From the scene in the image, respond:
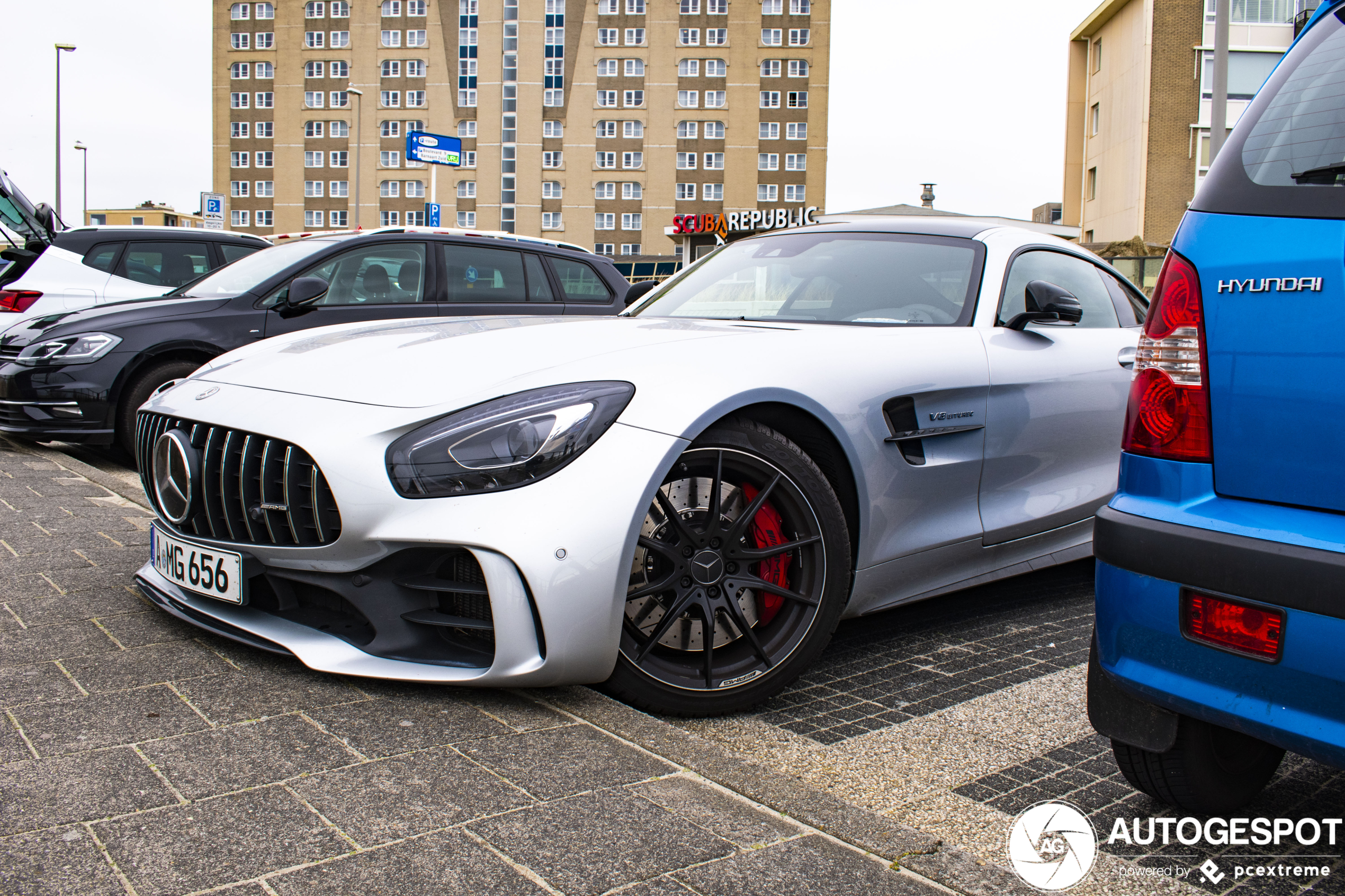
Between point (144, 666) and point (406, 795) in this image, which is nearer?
point (406, 795)

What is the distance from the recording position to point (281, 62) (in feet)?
246

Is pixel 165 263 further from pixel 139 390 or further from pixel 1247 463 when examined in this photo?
pixel 1247 463

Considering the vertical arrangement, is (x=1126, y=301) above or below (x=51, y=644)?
above

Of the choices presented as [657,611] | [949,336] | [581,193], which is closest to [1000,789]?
[657,611]

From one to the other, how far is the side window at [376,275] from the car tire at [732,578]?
4763 mm

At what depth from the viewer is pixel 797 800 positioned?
211 centimetres

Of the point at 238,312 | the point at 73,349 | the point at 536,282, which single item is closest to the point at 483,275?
the point at 536,282

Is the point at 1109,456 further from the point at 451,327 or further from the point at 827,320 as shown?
the point at 451,327

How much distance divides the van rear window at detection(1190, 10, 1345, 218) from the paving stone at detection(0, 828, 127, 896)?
7.16 ft

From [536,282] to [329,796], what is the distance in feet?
19.8

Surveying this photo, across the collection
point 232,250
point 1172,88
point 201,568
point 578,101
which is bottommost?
point 201,568

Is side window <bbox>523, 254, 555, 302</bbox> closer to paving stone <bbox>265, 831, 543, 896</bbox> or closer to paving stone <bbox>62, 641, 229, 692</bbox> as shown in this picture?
paving stone <bbox>62, 641, 229, 692</bbox>

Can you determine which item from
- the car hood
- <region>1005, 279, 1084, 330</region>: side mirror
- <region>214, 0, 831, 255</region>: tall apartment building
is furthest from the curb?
<region>214, 0, 831, 255</region>: tall apartment building

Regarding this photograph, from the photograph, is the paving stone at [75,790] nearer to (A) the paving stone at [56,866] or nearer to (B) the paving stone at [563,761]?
(A) the paving stone at [56,866]
